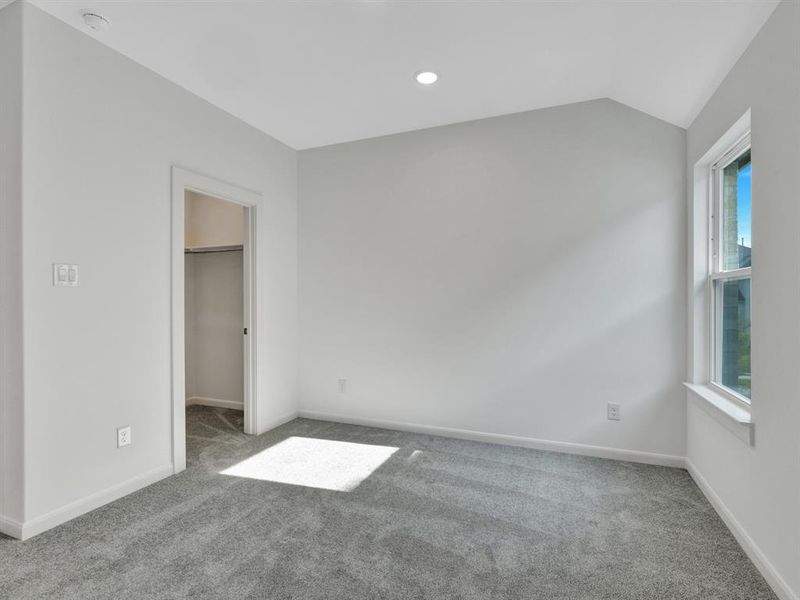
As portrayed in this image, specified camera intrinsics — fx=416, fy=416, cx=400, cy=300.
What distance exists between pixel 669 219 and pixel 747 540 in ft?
6.40

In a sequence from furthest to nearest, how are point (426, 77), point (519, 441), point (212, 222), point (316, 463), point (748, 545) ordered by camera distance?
1. point (212, 222)
2. point (519, 441)
3. point (316, 463)
4. point (426, 77)
5. point (748, 545)

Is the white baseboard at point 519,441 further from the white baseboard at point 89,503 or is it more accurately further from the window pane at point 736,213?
the white baseboard at point 89,503

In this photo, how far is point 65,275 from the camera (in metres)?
2.17

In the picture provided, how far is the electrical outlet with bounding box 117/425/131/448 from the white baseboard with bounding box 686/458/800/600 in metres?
3.25

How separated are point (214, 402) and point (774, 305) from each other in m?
4.57

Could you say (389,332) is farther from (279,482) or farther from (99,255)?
(99,255)

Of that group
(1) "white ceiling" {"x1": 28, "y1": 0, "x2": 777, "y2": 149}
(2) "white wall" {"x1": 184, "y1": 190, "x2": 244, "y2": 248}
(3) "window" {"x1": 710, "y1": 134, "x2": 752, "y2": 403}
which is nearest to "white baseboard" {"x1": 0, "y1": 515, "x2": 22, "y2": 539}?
(1) "white ceiling" {"x1": 28, "y1": 0, "x2": 777, "y2": 149}

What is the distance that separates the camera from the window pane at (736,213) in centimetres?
222

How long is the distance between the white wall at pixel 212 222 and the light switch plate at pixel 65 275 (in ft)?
6.94

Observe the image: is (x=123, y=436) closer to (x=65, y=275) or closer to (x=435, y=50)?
(x=65, y=275)

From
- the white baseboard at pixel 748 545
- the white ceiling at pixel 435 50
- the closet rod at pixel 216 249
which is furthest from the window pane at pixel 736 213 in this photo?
the closet rod at pixel 216 249

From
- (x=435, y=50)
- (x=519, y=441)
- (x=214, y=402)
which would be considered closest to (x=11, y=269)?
(x=435, y=50)

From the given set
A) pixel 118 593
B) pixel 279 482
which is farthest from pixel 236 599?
pixel 279 482

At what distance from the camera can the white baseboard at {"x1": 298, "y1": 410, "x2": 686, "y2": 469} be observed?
9.57 feet
